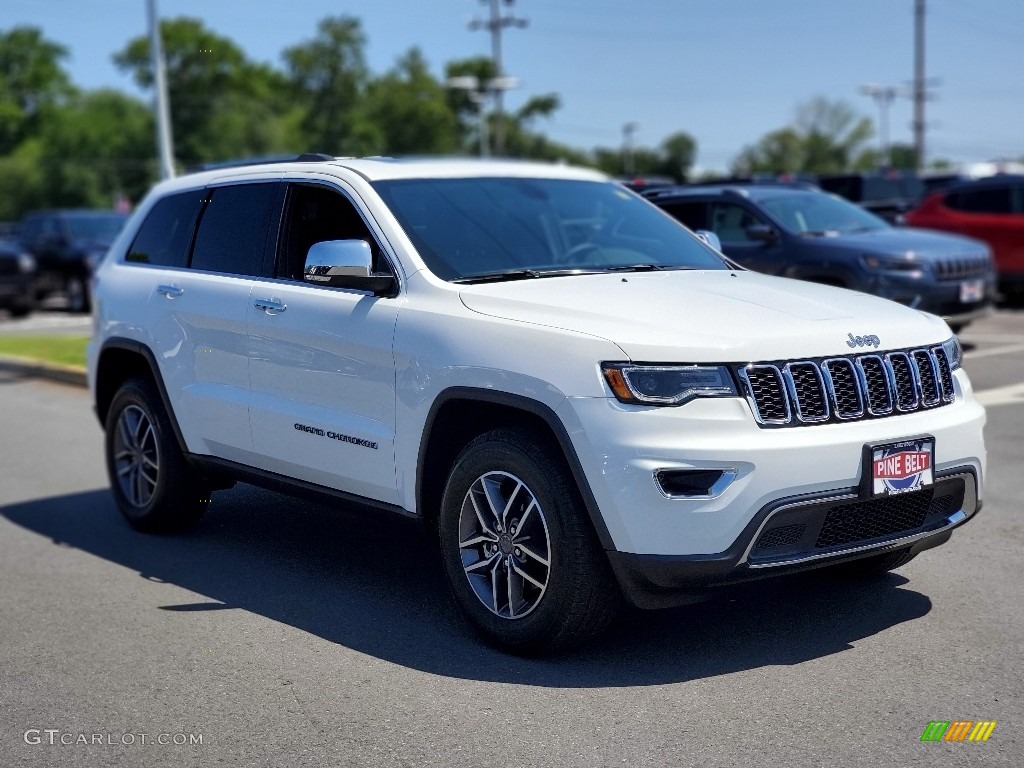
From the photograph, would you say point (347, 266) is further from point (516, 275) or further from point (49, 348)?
point (49, 348)

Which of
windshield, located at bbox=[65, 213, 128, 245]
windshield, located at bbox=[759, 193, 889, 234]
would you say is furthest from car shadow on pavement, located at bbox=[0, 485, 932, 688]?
windshield, located at bbox=[65, 213, 128, 245]

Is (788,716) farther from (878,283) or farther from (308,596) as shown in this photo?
(878,283)

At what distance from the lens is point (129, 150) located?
360 feet

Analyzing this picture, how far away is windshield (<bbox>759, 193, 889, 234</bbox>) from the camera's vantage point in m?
13.1

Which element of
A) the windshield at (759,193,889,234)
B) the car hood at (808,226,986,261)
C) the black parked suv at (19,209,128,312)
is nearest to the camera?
the car hood at (808,226,986,261)

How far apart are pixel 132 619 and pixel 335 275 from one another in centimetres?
166

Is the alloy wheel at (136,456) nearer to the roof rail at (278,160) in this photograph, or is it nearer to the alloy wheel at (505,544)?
the roof rail at (278,160)

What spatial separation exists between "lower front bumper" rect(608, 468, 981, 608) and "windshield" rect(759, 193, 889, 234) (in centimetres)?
833

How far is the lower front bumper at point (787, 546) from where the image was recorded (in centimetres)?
453

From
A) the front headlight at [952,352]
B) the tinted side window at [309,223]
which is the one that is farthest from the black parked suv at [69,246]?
the front headlight at [952,352]

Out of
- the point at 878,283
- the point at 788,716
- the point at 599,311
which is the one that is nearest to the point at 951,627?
the point at 788,716

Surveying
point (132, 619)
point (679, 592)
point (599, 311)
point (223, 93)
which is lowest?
point (132, 619)

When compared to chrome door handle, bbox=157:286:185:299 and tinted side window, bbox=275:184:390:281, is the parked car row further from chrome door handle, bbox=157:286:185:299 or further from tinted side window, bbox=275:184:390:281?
tinted side window, bbox=275:184:390:281

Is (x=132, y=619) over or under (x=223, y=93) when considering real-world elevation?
under
